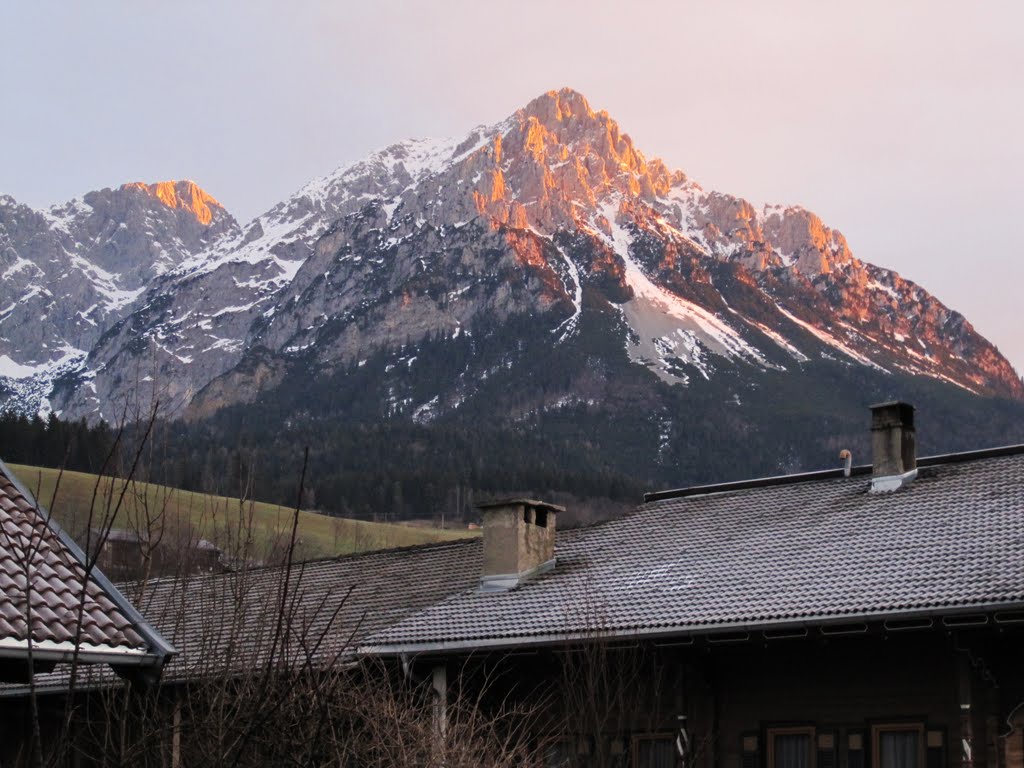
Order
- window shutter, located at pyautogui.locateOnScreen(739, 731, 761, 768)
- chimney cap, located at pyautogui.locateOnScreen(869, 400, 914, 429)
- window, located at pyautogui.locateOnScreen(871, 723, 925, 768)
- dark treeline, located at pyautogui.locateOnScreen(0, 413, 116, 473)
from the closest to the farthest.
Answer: window, located at pyautogui.locateOnScreen(871, 723, 925, 768)
window shutter, located at pyautogui.locateOnScreen(739, 731, 761, 768)
chimney cap, located at pyautogui.locateOnScreen(869, 400, 914, 429)
dark treeline, located at pyautogui.locateOnScreen(0, 413, 116, 473)

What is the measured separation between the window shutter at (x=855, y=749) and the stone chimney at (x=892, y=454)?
19.9ft

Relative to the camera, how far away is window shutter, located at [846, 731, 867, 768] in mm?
18953

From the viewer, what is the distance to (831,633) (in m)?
18.7

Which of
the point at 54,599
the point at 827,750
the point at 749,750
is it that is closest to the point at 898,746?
the point at 827,750

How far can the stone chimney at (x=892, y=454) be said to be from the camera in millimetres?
24328

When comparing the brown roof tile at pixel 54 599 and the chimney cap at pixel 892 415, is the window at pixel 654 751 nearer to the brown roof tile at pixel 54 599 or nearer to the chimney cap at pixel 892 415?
the chimney cap at pixel 892 415

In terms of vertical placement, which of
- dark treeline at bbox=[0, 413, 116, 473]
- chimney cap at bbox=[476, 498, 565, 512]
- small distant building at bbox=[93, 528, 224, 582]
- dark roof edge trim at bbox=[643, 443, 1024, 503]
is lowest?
small distant building at bbox=[93, 528, 224, 582]

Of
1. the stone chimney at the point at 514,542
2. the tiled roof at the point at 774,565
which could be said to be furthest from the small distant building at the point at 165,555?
the stone chimney at the point at 514,542

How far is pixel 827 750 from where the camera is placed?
19.2 meters

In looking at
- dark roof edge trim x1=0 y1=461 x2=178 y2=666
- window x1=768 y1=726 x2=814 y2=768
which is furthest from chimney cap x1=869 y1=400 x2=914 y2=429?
dark roof edge trim x1=0 y1=461 x2=178 y2=666

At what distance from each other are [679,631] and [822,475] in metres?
7.48

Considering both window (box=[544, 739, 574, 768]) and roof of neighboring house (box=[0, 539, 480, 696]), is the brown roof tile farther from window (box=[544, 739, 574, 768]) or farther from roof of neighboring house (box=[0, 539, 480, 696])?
roof of neighboring house (box=[0, 539, 480, 696])

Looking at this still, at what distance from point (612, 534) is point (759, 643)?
7147 millimetres

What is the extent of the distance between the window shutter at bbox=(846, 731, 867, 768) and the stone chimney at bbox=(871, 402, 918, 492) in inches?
239
